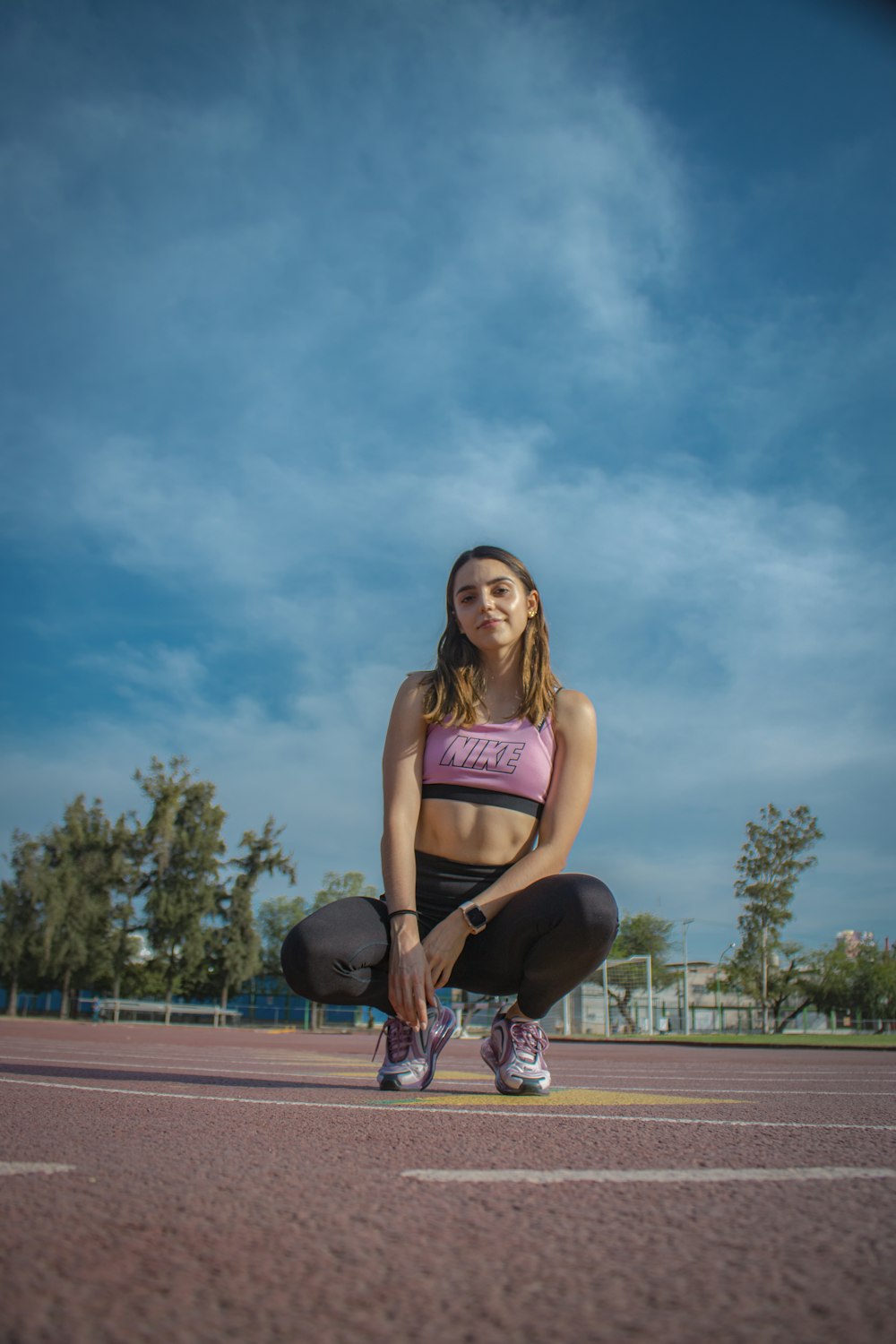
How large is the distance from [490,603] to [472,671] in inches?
11.3

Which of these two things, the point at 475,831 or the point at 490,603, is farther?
the point at 490,603

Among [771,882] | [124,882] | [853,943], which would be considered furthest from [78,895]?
[853,943]

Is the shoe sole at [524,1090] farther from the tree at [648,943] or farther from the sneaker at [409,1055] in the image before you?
the tree at [648,943]

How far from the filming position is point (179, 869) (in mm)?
41750

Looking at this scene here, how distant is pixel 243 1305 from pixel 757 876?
43.5 meters

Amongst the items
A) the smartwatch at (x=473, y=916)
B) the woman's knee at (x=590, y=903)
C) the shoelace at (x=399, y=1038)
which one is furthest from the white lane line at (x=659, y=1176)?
the shoelace at (x=399, y=1038)

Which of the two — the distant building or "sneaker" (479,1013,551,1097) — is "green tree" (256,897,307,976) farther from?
"sneaker" (479,1013,551,1097)

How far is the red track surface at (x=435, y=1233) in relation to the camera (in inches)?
35.1

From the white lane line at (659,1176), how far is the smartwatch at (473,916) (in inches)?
60.1

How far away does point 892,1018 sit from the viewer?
2430 inches

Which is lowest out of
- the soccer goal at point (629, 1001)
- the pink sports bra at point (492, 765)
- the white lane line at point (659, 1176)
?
the soccer goal at point (629, 1001)

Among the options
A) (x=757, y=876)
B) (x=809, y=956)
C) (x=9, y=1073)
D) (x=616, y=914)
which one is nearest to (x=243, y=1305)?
(x=616, y=914)

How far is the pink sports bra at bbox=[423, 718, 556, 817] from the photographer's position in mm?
3502

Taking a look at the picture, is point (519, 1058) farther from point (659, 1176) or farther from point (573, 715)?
point (659, 1176)
